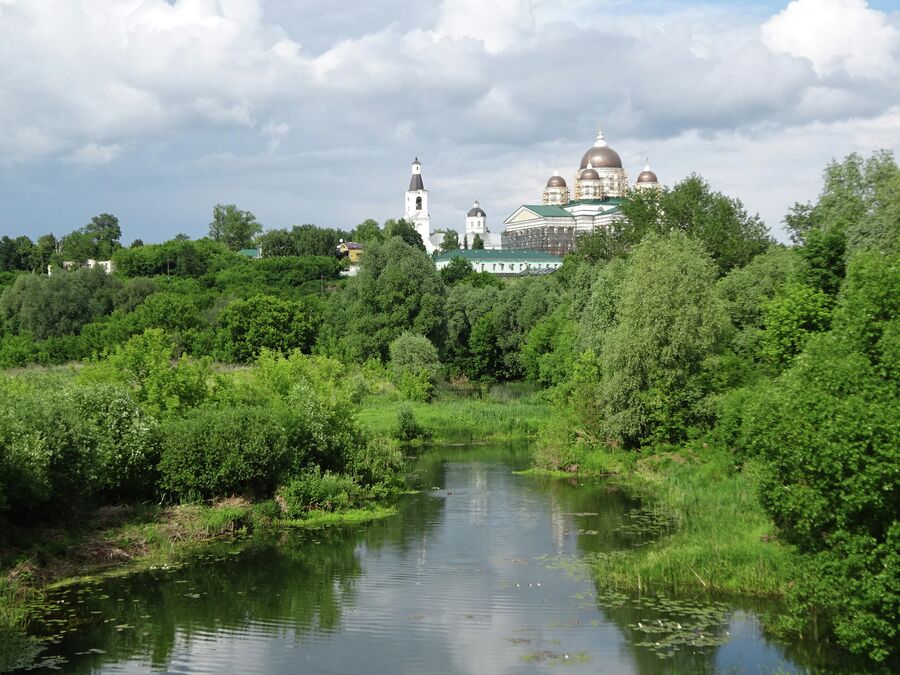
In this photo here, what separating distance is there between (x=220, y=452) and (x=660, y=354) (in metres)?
17.1

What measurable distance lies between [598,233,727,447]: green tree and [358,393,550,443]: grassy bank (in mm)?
9889

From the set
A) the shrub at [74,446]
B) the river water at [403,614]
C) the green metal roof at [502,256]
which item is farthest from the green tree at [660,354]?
the green metal roof at [502,256]

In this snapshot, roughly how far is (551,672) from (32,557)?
1169cm

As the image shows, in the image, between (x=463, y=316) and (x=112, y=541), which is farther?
(x=463, y=316)

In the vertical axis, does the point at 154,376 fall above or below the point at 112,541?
above

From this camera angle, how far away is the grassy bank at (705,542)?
1991cm

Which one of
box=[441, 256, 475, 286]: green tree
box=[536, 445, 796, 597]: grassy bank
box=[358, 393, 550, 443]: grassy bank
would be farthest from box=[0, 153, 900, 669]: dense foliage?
box=[441, 256, 475, 286]: green tree

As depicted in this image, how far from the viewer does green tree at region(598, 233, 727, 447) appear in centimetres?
3497

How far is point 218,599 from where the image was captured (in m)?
20.1

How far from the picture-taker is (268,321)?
69375 mm

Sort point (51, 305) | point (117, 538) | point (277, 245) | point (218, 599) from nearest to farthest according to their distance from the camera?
point (218, 599) < point (117, 538) < point (51, 305) < point (277, 245)

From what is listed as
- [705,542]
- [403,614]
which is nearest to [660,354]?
[705,542]

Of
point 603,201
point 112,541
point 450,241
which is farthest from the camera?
point 450,241

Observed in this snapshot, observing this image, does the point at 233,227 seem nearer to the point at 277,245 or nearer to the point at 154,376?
the point at 277,245
